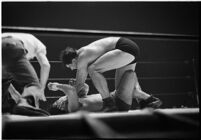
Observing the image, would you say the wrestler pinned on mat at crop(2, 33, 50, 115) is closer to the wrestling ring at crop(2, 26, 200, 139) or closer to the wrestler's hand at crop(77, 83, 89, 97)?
the wrestling ring at crop(2, 26, 200, 139)

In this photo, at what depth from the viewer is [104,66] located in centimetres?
211

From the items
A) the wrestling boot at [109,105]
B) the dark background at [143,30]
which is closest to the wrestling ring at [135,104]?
the dark background at [143,30]

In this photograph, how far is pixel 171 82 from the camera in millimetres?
2295

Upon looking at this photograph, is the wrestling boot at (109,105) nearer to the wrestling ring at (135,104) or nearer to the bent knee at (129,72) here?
the wrestling ring at (135,104)

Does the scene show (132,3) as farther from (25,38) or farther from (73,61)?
(25,38)

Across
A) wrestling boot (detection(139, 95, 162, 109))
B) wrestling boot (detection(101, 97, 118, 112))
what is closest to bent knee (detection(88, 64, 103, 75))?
wrestling boot (detection(101, 97, 118, 112))

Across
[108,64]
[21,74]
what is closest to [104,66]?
[108,64]

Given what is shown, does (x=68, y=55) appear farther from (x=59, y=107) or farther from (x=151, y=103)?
(x=151, y=103)

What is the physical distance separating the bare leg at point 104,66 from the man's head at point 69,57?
143mm

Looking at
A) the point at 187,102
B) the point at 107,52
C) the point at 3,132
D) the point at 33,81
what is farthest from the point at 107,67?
the point at 3,132

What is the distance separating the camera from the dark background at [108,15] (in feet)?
6.63

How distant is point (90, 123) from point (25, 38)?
97 cm

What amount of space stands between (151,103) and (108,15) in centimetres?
87

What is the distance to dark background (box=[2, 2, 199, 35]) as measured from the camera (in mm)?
2021
